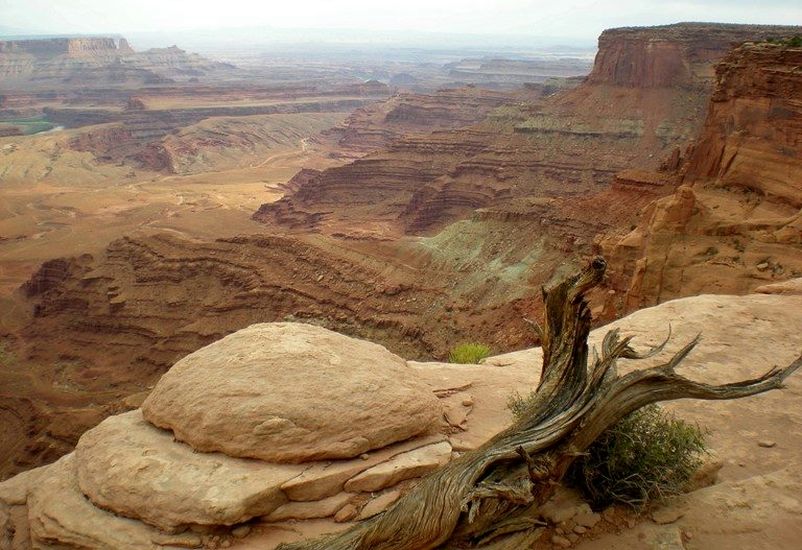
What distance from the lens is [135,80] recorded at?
456 feet

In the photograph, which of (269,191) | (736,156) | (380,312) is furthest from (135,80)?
(736,156)

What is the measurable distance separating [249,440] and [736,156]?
71.7 feet

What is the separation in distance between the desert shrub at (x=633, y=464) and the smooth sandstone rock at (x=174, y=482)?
3252 millimetres

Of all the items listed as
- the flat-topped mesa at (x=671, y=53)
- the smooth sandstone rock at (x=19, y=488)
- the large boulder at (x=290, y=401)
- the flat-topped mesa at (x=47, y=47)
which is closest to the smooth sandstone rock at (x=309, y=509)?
the large boulder at (x=290, y=401)

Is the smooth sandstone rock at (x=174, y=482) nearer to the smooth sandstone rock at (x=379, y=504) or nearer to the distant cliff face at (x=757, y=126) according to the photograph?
the smooth sandstone rock at (x=379, y=504)

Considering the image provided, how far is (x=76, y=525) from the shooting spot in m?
7.12

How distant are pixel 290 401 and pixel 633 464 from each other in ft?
13.1

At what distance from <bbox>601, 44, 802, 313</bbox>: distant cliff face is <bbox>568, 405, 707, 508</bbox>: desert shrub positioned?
42.1 feet

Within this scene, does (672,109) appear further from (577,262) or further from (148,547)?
(148,547)

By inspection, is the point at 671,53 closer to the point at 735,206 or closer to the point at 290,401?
the point at 735,206

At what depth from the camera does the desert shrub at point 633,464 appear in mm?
6645

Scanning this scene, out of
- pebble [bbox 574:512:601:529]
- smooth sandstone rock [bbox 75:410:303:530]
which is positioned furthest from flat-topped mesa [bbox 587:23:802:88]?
smooth sandstone rock [bbox 75:410:303:530]

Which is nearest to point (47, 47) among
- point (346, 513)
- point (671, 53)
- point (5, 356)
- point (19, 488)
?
point (671, 53)

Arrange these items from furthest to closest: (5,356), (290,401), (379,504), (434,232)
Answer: (434,232) → (5,356) → (290,401) → (379,504)
